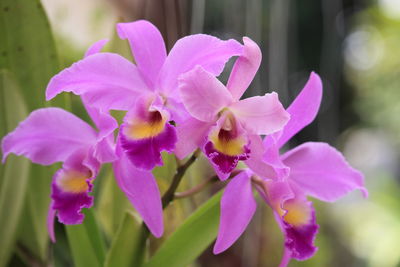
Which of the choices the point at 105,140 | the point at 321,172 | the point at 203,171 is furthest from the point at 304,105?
the point at 203,171

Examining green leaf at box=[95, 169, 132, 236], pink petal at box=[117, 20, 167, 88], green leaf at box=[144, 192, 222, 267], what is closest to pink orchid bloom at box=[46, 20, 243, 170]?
pink petal at box=[117, 20, 167, 88]

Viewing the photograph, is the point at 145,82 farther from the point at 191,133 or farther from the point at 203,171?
the point at 203,171

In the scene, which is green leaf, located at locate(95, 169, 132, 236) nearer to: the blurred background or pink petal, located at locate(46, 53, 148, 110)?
the blurred background

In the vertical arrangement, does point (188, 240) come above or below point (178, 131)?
below

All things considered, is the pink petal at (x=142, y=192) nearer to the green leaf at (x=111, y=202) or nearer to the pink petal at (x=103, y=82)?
the pink petal at (x=103, y=82)

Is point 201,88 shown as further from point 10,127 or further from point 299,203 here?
point 10,127

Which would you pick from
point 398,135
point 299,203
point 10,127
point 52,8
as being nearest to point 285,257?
point 299,203
